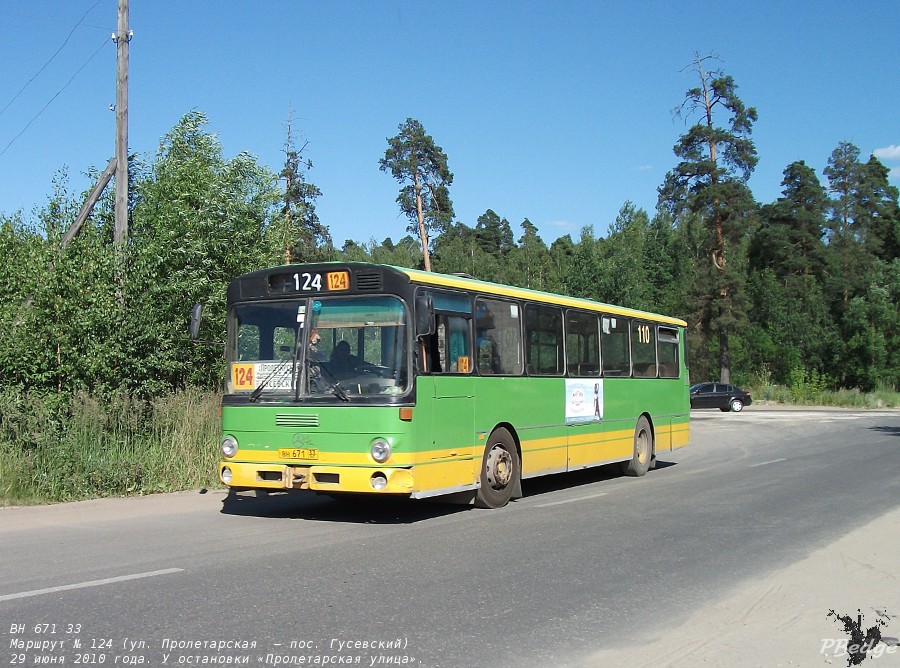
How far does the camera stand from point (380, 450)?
9.79 metres

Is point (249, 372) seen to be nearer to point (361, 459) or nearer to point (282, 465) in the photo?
point (282, 465)

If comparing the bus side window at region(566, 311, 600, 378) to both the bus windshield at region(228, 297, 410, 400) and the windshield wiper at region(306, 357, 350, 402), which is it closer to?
the bus windshield at region(228, 297, 410, 400)

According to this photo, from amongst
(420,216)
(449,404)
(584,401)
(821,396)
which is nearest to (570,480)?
(584,401)

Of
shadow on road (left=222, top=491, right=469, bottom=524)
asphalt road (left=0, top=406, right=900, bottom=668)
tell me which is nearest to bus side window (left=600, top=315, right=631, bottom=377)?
asphalt road (left=0, top=406, right=900, bottom=668)

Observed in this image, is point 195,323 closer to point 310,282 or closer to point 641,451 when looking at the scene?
point 310,282

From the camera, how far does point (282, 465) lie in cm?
1026

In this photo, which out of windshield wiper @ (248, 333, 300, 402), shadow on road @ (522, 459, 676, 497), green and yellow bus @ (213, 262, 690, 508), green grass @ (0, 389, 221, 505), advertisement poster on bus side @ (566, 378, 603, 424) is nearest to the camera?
green and yellow bus @ (213, 262, 690, 508)

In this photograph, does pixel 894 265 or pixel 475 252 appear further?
pixel 475 252

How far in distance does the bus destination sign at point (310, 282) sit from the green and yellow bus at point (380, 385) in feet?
0.05

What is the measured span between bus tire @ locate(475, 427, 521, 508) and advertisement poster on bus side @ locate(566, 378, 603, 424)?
196 cm

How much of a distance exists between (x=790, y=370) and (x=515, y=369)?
52.4m

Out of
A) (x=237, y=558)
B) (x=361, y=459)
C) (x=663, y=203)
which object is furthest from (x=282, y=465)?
(x=663, y=203)

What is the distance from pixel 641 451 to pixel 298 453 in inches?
348

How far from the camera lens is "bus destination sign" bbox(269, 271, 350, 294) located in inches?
409
